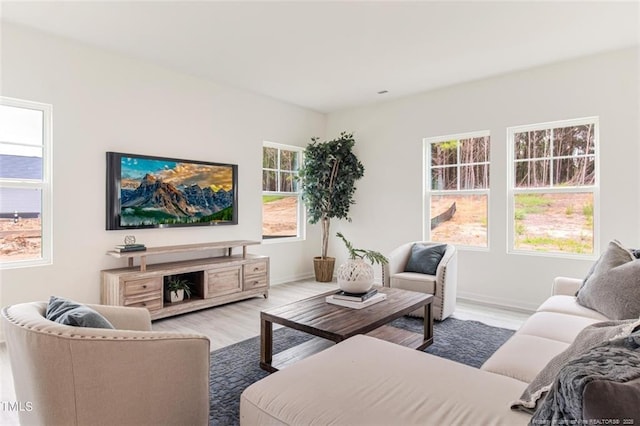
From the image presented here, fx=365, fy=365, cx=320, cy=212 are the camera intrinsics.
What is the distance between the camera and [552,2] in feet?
9.04

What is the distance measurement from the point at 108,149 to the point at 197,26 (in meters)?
1.55

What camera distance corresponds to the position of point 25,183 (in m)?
3.24

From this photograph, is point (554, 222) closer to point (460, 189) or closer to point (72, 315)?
point (460, 189)

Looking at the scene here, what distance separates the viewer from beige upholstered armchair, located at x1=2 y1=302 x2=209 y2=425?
1.30m

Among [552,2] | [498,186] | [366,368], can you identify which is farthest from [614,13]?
[366,368]

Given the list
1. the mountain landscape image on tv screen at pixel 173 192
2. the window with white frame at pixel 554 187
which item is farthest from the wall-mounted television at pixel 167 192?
the window with white frame at pixel 554 187

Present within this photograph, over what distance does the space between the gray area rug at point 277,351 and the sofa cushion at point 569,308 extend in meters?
0.58

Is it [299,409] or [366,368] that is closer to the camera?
[299,409]

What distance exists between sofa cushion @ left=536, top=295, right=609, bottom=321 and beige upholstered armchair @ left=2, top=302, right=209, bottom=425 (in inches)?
93.1

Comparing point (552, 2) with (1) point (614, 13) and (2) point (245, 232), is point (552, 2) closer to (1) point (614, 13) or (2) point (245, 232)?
(1) point (614, 13)

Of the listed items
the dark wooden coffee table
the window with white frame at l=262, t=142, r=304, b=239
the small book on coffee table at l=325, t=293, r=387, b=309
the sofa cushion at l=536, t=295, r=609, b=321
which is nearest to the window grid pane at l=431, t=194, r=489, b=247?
the sofa cushion at l=536, t=295, r=609, b=321

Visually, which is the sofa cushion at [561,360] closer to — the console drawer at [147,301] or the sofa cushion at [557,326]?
the sofa cushion at [557,326]

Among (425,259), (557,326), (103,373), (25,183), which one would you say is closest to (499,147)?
(425,259)

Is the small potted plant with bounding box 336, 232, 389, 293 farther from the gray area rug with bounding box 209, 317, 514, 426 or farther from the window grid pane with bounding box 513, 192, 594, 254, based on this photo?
the window grid pane with bounding box 513, 192, 594, 254
